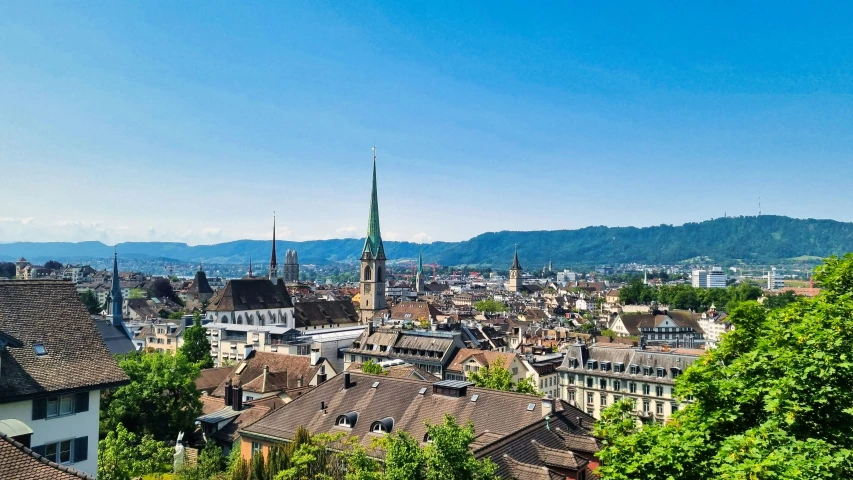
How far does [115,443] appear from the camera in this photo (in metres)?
26.8

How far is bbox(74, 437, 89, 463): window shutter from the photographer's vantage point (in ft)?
65.9

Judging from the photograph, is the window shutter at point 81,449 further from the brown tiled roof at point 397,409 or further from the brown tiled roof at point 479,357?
the brown tiled roof at point 479,357

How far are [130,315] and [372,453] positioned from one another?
126482mm

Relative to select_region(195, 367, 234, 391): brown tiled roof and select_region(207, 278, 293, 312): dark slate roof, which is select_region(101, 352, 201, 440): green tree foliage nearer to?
select_region(195, 367, 234, 391): brown tiled roof

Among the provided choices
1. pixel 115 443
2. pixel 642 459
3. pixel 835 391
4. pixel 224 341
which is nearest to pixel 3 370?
pixel 115 443

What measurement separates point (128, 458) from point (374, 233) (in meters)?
101

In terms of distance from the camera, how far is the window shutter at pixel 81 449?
2009 centimetres

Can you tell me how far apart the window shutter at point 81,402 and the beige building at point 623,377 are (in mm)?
45674

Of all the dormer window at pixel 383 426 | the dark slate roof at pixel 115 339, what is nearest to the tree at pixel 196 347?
the dark slate roof at pixel 115 339

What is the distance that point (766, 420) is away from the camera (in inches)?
614

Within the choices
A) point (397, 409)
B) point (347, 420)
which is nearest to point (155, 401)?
point (347, 420)

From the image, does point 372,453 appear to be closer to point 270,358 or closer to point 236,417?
point 236,417

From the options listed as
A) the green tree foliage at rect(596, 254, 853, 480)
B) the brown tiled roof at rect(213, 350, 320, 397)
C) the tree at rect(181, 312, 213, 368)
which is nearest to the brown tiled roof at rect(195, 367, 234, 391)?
the brown tiled roof at rect(213, 350, 320, 397)

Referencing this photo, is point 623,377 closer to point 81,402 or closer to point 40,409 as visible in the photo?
point 81,402
